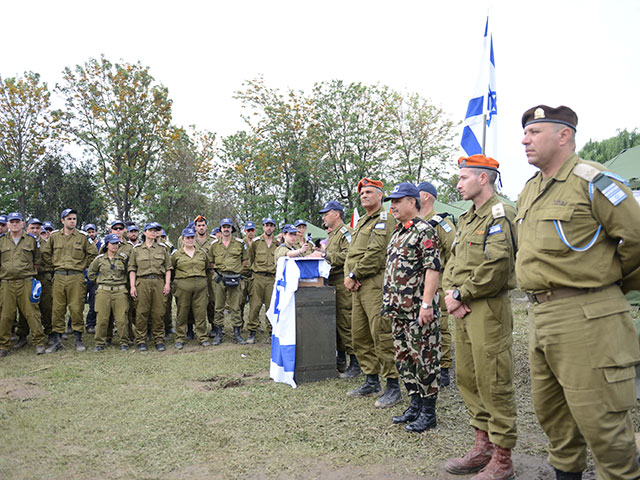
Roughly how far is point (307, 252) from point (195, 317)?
2655 millimetres

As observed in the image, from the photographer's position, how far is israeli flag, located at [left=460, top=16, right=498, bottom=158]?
685 centimetres

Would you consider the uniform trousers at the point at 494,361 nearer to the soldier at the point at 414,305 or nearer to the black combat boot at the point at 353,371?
the soldier at the point at 414,305

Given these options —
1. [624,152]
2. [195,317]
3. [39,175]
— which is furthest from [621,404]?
[39,175]

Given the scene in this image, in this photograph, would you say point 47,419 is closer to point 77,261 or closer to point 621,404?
point 77,261

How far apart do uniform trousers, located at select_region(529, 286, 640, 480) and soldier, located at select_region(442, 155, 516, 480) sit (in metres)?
0.67

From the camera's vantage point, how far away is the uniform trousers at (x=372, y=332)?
16.1ft

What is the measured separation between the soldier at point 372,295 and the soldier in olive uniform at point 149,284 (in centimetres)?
438

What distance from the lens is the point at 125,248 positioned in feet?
28.6

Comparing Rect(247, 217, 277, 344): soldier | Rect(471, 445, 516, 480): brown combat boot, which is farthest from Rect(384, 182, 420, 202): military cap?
Rect(247, 217, 277, 344): soldier

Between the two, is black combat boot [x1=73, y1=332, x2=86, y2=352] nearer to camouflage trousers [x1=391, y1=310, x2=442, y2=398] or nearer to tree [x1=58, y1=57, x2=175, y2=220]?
camouflage trousers [x1=391, y1=310, x2=442, y2=398]

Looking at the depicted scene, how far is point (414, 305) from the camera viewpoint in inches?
165

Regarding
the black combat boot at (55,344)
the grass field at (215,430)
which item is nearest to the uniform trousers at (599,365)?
the grass field at (215,430)

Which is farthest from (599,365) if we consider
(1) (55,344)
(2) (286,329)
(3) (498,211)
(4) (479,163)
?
(1) (55,344)

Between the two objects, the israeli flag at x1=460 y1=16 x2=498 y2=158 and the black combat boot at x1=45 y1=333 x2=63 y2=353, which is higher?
the israeli flag at x1=460 y1=16 x2=498 y2=158
